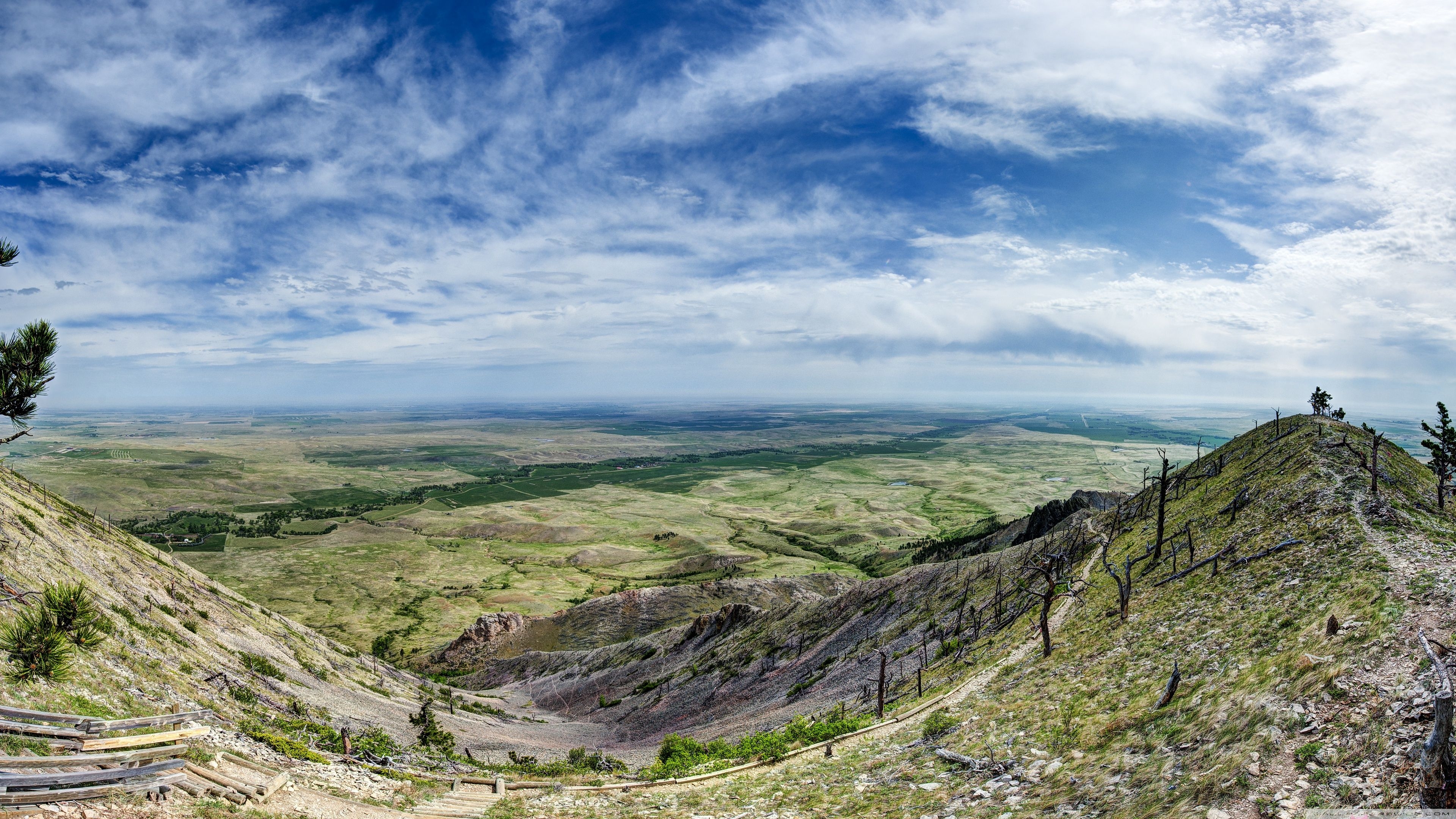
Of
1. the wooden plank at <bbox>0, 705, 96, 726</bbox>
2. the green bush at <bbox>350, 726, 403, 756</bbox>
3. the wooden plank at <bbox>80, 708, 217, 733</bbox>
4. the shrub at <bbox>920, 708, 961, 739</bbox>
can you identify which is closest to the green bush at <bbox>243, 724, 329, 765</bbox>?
the wooden plank at <bbox>80, 708, 217, 733</bbox>

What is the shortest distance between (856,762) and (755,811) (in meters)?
5.54

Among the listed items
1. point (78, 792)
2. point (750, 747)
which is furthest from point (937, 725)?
point (78, 792)

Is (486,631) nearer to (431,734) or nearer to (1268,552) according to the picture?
(431,734)

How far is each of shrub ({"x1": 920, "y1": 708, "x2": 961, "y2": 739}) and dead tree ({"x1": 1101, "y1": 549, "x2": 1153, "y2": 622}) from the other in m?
10.5

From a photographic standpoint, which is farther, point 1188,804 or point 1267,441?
point 1267,441

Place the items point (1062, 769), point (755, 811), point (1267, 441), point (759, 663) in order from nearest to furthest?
point (1062, 769) < point (755, 811) < point (1267, 441) < point (759, 663)

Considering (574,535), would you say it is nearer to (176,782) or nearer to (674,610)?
(674,610)

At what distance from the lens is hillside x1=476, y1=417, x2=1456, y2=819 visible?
12492mm

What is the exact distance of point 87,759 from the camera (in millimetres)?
13883

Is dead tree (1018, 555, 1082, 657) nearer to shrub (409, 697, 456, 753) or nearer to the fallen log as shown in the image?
the fallen log

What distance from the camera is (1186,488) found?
42188mm

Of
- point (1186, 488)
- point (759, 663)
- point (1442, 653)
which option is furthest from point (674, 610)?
point (1442, 653)

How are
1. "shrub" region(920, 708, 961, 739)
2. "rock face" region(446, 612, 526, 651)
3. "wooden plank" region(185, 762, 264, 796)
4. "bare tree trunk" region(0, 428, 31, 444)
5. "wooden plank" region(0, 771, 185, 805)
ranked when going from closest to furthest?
"wooden plank" region(0, 771, 185, 805)
"bare tree trunk" region(0, 428, 31, 444)
"wooden plank" region(185, 762, 264, 796)
"shrub" region(920, 708, 961, 739)
"rock face" region(446, 612, 526, 651)

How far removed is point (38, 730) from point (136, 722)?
8.51 ft
